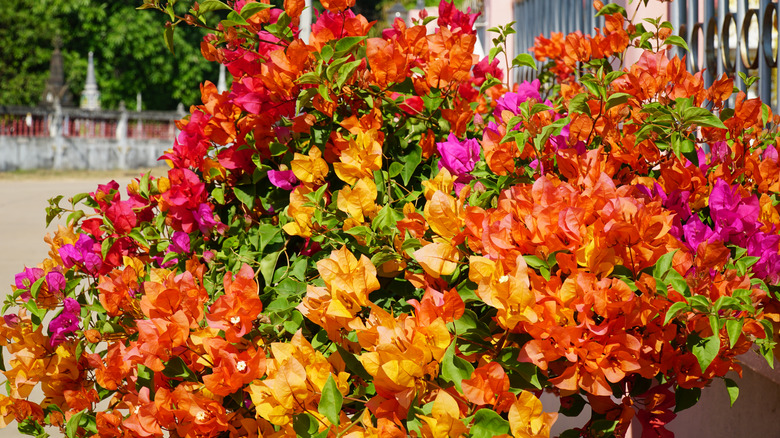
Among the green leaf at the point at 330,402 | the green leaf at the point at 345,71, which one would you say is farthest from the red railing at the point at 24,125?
the green leaf at the point at 330,402

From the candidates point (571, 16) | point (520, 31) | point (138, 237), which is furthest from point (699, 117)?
point (520, 31)

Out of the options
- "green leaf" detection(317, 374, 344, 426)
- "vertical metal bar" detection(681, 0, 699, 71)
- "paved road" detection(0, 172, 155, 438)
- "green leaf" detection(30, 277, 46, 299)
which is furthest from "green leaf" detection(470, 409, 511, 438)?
"paved road" detection(0, 172, 155, 438)

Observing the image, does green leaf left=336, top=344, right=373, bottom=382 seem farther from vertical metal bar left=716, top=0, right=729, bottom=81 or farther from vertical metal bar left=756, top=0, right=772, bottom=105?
vertical metal bar left=716, top=0, right=729, bottom=81

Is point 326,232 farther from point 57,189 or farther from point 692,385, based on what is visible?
point 57,189

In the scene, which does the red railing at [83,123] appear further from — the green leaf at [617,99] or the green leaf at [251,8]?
the green leaf at [617,99]

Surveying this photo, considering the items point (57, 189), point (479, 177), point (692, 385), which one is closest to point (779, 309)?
point (692, 385)

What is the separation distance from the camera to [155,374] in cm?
134

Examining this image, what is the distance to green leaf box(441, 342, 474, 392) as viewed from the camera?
1.02 m

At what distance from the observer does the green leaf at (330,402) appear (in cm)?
104

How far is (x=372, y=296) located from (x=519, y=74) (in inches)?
201

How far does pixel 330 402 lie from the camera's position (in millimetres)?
1043

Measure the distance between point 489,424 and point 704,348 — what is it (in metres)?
0.32

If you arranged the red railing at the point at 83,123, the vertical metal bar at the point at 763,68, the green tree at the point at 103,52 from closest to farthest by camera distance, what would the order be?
the vertical metal bar at the point at 763,68, the red railing at the point at 83,123, the green tree at the point at 103,52

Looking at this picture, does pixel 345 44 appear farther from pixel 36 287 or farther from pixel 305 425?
pixel 36 287
